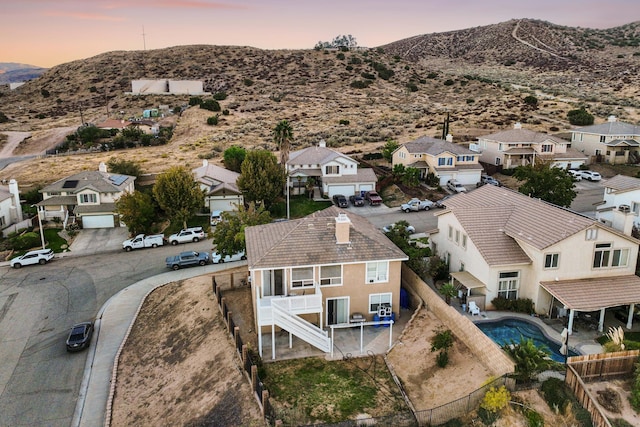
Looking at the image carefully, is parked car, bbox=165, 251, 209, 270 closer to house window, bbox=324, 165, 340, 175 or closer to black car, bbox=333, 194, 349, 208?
black car, bbox=333, 194, 349, 208

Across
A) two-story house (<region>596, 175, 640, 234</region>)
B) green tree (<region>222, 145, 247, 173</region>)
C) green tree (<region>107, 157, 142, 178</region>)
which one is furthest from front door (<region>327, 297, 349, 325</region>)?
green tree (<region>107, 157, 142, 178</region>)

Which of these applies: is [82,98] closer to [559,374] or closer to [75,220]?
[75,220]

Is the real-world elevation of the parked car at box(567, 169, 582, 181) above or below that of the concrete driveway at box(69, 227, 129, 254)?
above

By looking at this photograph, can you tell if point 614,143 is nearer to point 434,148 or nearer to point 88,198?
point 434,148

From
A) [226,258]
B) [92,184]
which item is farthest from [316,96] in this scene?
[226,258]

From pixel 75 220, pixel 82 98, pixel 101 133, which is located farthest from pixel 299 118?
pixel 82 98
